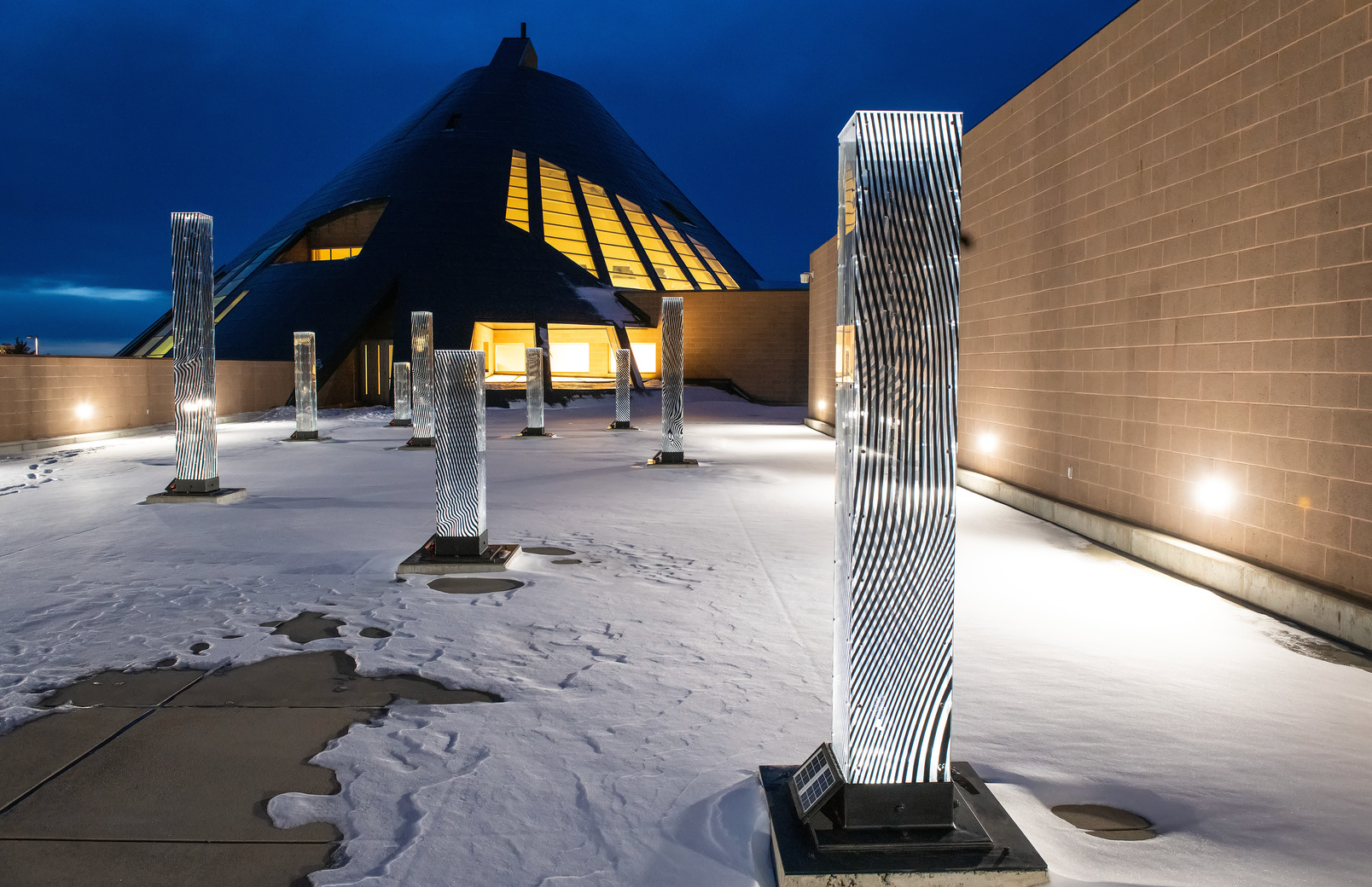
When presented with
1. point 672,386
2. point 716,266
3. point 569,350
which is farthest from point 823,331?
point 716,266

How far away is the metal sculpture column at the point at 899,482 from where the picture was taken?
2.67m

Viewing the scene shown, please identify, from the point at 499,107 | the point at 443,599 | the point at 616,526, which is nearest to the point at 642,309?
the point at 499,107

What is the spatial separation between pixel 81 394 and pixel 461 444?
15.5 meters

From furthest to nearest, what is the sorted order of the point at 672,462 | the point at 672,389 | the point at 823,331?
the point at 823,331
the point at 672,389
the point at 672,462

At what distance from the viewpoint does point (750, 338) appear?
34844 mm

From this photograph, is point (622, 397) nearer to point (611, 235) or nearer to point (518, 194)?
point (611, 235)

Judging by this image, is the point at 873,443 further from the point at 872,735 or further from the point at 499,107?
the point at 499,107

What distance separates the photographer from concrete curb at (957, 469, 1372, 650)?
4.84 metres

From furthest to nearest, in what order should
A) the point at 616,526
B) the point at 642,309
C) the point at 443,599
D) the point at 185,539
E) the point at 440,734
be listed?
the point at 642,309 → the point at 616,526 → the point at 185,539 → the point at 443,599 → the point at 440,734

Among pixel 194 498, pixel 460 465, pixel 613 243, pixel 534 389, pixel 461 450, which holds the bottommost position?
pixel 194 498

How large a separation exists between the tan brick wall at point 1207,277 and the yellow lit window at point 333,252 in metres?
34.7

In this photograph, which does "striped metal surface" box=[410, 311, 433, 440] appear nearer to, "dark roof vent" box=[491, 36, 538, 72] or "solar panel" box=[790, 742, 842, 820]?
"solar panel" box=[790, 742, 842, 820]

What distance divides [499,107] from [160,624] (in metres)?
41.6

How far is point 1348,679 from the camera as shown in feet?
13.9
